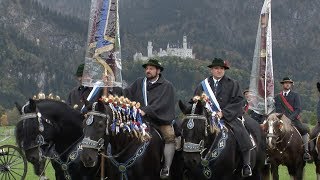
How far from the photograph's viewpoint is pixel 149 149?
35.7ft

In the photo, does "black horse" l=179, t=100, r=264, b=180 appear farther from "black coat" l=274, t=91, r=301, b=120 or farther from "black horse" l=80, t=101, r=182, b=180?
"black coat" l=274, t=91, r=301, b=120

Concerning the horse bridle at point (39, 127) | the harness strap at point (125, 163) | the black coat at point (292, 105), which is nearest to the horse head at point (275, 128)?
the black coat at point (292, 105)

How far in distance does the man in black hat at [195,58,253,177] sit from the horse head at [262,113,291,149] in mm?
3621

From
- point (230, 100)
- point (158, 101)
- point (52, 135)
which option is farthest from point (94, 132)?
point (230, 100)

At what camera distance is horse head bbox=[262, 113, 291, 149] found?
50.4 feet

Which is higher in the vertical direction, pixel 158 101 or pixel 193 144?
pixel 158 101

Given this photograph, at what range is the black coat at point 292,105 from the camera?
56.4ft

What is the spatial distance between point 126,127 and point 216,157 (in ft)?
6.08

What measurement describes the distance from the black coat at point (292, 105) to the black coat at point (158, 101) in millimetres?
6639

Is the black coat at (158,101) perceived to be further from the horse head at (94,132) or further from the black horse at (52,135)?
the horse head at (94,132)

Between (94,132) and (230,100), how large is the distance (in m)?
3.45

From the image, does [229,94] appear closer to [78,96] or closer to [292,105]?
[78,96]

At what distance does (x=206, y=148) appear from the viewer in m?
10.8

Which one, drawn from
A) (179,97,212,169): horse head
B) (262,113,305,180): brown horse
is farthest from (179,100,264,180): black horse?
(262,113,305,180): brown horse
